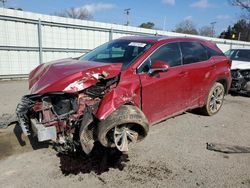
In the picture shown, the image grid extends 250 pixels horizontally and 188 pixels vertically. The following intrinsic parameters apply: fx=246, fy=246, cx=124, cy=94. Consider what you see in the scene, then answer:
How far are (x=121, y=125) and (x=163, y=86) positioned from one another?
1.17 m

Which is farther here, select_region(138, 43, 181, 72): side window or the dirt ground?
select_region(138, 43, 181, 72): side window

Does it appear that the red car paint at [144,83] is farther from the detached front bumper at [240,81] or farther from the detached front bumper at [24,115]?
the detached front bumper at [240,81]

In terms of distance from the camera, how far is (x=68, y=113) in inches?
138

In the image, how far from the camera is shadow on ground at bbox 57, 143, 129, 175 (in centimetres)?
354

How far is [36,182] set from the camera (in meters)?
3.20

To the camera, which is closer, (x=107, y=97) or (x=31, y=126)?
(x=107, y=97)

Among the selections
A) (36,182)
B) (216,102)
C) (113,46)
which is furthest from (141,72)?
(216,102)

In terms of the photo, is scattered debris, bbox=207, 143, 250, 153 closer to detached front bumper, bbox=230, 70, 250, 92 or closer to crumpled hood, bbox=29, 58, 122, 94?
crumpled hood, bbox=29, 58, 122, 94

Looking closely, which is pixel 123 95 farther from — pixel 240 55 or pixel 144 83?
pixel 240 55

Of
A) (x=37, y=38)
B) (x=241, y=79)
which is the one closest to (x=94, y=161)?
(x=241, y=79)

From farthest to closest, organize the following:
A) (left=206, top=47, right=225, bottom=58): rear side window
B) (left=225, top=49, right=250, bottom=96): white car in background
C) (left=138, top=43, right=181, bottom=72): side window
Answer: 1. (left=225, top=49, right=250, bottom=96): white car in background
2. (left=206, top=47, right=225, bottom=58): rear side window
3. (left=138, top=43, right=181, bottom=72): side window

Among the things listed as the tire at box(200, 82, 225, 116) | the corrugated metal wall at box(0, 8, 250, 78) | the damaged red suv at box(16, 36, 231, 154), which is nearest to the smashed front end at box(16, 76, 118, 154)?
the damaged red suv at box(16, 36, 231, 154)

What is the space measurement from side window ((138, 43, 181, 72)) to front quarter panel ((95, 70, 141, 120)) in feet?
0.94

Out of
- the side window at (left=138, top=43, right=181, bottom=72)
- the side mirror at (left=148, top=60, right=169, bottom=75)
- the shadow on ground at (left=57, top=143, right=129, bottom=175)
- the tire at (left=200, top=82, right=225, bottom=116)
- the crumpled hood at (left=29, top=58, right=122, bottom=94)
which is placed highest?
the side window at (left=138, top=43, right=181, bottom=72)
